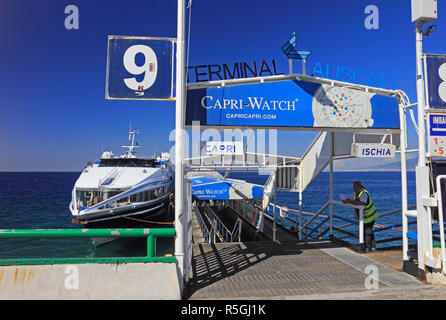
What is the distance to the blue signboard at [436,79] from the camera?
6020 mm

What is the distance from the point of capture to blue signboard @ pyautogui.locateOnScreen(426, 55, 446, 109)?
6.02 m

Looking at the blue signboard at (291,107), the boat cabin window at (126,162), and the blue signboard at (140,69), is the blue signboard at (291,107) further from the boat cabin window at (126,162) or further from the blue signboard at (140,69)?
the boat cabin window at (126,162)

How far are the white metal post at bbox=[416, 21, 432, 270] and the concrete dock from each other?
72 cm

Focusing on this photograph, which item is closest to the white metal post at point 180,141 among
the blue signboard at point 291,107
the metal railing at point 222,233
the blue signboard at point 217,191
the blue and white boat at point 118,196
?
the blue signboard at point 291,107

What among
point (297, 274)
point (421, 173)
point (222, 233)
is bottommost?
point (222, 233)

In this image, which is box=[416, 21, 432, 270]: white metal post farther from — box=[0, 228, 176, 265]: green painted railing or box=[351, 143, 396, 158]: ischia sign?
box=[0, 228, 176, 265]: green painted railing

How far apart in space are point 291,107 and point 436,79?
2.93 metres

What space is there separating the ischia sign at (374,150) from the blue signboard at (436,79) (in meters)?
1.44

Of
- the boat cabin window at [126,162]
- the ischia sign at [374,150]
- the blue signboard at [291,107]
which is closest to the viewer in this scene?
the blue signboard at [291,107]

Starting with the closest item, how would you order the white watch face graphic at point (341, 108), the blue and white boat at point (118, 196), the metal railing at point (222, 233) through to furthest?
1. the white watch face graphic at point (341, 108)
2. the metal railing at point (222, 233)
3. the blue and white boat at point (118, 196)

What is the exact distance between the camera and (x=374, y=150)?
23.9ft

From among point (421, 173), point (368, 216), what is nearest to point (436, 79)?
point (421, 173)

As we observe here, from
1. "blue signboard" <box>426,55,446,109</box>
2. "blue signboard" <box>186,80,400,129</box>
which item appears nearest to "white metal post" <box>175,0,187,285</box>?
"blue signboard" <box>186,80,400,129</box>

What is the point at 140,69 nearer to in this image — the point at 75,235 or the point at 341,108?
the point at 75,235
